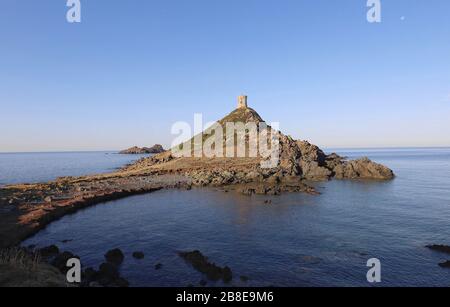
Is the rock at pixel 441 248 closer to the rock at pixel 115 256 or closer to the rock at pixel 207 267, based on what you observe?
the rock at pixel 207 267

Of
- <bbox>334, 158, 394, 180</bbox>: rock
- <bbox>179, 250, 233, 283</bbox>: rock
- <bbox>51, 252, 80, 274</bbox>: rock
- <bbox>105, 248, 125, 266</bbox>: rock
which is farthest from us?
<bbox>334, 158, 394, 180</bbox>: rock

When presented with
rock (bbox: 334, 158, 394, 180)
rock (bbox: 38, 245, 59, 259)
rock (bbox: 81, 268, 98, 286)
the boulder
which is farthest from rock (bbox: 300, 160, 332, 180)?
rock (bbox: 81, 268, 98, 286)

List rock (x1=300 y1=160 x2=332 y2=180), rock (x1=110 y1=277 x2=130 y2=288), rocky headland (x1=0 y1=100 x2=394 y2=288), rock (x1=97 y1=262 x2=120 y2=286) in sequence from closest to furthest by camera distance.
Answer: rock (x1=110 y1=277 x2=130 y2=288) → rock (x1=97 y1=262 x2=120 y2=286) → rocky headland (x1=0 y1=100 x2=394 y2=288) → rock (x1=300 y1=160 x2=332 y2=180)

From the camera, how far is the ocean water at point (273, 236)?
30.3 m

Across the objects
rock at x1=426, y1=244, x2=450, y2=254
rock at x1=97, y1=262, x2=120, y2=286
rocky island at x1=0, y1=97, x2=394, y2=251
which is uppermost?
rocky island at x1=0, y1=97, x2=394, y2=251

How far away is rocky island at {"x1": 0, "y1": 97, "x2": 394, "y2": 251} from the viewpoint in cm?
5162

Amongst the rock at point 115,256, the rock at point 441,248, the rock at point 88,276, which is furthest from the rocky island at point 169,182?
the rock at point 441,248

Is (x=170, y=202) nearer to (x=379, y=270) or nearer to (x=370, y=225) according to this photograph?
(x=370, y=225)

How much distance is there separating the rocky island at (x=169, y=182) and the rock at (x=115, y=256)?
14963 millimetres

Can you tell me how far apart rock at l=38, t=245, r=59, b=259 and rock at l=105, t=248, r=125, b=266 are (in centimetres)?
692

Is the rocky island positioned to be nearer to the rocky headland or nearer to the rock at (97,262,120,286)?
the rocky headland

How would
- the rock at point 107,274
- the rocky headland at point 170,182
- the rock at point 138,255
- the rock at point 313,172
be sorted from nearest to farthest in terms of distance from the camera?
the rock at point 107,274, the rock at point 138,255, the rocky headland at point 170,182, the rock at point 313,172

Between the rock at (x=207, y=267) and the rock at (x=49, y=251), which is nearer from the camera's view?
the rock at (x=207, y=267)
